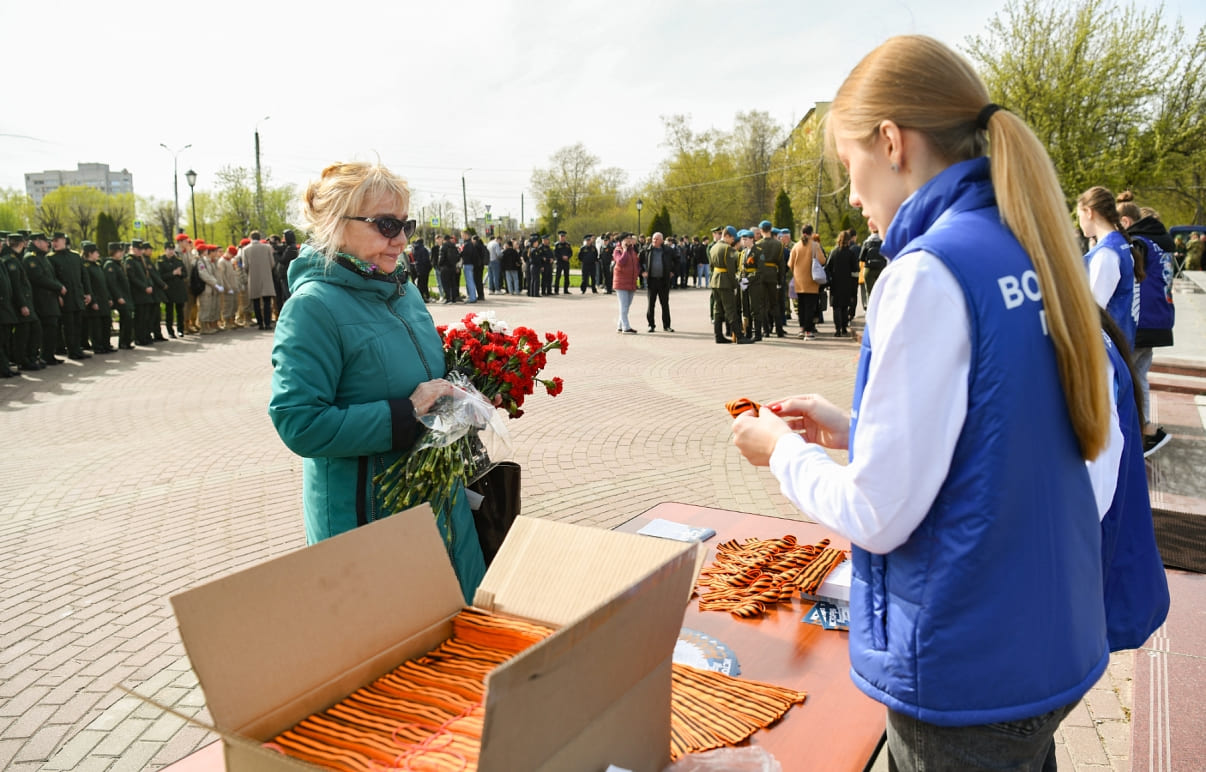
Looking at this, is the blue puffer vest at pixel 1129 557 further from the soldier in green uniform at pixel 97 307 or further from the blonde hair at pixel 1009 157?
the soldier in green uniform at pixel 97 307

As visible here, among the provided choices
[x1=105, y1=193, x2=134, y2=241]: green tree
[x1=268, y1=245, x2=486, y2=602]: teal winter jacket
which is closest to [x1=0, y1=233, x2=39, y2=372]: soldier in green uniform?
[x1=268, y1=245, x2=486, y2=602]: teal winter jacket

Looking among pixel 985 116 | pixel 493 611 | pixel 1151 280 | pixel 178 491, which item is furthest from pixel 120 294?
pixel 985 116

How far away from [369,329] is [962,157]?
176 cm

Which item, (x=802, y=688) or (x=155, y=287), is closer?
(x=802, y=688)

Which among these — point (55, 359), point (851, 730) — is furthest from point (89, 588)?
point (55, 359)

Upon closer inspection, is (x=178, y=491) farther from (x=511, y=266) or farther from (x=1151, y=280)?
(x=511, y=266)

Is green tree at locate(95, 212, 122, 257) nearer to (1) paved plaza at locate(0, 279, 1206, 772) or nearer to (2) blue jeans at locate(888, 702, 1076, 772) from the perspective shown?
(1) paved plaza at locate(0, 279, 1206, 772)

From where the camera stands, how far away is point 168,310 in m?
17.7

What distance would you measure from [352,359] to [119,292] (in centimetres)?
1506

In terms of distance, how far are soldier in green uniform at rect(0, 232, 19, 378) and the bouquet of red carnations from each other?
12359 millimetres

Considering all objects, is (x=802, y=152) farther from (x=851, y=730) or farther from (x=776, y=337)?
(x=851, y=730)

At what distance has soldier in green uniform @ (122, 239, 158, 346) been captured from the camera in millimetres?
15578

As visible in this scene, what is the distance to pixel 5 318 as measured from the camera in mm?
12141

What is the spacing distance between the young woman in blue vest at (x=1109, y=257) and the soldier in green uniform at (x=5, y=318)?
13.9m
